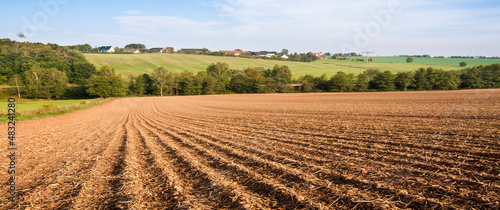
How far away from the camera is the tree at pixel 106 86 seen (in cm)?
6838

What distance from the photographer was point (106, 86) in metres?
69.1

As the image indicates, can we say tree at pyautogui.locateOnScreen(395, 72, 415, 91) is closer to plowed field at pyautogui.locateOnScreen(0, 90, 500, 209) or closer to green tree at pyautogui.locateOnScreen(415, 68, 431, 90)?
green tree at pyautogui.locateOnScreen(415, 68, 431, 90)

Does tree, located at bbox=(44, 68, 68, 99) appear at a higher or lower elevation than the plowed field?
higher

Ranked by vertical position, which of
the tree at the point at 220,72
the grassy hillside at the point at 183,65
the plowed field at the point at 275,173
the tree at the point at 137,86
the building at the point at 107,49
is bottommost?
the plowed field at the point at 275,173

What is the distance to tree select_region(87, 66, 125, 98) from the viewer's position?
2692 inches

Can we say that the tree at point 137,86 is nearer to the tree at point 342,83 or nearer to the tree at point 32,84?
the tree at point 32,84

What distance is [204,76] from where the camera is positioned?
85.7 metres

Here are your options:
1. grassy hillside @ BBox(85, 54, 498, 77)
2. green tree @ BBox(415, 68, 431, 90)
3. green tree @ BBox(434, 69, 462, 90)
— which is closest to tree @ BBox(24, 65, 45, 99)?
grassy hillside @ BBox(85, 54, 498, 77)

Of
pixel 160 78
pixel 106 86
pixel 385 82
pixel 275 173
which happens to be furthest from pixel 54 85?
pixel 385 82

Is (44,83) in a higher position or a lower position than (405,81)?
higher

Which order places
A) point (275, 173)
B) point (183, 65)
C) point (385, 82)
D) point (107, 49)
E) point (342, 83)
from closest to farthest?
point (275, 173) → point (385, 82) → point (342, 83) → point (183, 65) → point (107, 49)

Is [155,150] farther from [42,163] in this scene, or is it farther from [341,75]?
[341,75]

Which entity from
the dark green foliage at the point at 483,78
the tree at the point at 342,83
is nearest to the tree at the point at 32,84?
the tree at the point at 342,83

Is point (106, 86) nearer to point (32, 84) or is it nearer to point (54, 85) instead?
point (54, 85)
